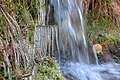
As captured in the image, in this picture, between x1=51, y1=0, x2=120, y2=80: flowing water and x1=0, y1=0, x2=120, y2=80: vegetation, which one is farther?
x1=51, y1=0, x2=120, y2=80: flowing water

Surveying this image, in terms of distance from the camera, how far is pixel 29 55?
2.16m

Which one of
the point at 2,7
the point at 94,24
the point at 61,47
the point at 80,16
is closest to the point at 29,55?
the point at 2,7

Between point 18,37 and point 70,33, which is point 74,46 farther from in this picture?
point 18,37

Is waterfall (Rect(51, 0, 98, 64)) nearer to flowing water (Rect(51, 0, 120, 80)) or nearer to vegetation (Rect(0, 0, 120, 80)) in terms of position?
flowing water (Rect(51, 0, 120, 80))

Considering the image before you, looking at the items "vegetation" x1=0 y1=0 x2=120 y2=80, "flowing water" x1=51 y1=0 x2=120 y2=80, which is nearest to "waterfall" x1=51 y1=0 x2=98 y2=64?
"flowing water" x1=51 y1=0 x2=120 y2=80

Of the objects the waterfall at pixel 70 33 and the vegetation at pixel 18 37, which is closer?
the vegetation at pixel 18 37

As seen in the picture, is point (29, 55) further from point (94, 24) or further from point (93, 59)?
point (94, 24)

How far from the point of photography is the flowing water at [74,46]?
3.05m

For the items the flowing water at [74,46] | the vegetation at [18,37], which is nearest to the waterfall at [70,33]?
the flowing water at [74,46]

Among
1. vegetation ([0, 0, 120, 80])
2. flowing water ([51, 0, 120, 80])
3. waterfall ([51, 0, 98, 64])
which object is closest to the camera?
vegetation ([0, 0, 120, 80])

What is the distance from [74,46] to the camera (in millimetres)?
3447

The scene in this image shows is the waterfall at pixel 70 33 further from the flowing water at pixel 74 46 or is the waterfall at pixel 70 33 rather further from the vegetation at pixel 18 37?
the vegetation at pixel 18 37

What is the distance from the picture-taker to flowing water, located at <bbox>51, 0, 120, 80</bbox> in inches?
120

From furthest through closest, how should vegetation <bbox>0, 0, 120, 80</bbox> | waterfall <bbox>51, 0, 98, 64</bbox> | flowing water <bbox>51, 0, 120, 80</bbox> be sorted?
waterfall <bbox>51, 0, 98, 64</bbox> → flowing water <bbox>51, 0, 120, 80</bbox> → vegetation <bbox>0, 0, 120, 80</bbox>
